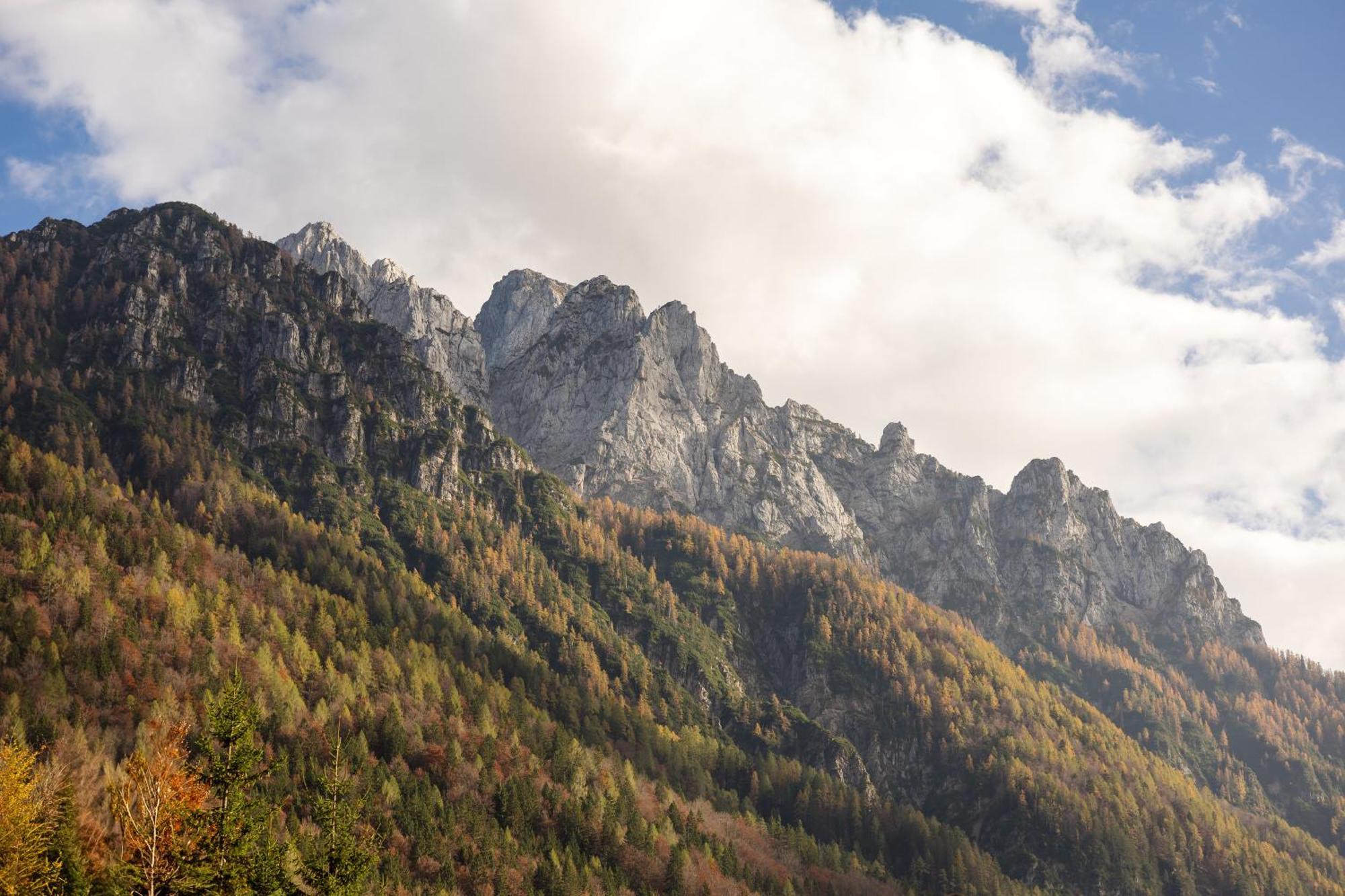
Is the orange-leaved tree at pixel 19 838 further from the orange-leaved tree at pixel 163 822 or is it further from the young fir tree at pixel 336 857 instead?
the young fir tree at pixel 336 857

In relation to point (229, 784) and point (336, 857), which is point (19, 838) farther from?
point (336, 857)

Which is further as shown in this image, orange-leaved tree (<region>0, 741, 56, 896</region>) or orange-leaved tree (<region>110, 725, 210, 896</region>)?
orange-leaved tree (<region>0, 741, 56, 896</region>)

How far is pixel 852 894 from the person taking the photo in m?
195

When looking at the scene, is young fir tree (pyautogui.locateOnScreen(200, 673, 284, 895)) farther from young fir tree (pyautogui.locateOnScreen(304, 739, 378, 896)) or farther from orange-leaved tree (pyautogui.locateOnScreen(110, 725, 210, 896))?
young fir tree (pyautogui.locateOnScreen(304, 739, 378, 896))

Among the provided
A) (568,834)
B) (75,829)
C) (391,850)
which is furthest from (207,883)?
(568,834)

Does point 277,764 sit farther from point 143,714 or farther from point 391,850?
point 143,714

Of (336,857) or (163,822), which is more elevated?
(336,857)

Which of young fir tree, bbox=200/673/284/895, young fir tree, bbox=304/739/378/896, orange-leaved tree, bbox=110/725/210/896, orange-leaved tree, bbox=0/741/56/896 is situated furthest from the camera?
young fir tree, bbox=304/739/378/896

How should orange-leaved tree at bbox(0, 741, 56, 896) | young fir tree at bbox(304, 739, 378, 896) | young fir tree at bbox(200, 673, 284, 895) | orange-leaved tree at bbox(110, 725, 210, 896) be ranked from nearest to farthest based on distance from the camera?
1. orange-leaved tree at bbox(110, 725, 210, 896)
2. orange-leaved tree at bbox(0, 741, 56, 896)
3. young fir tree at bbox(200, 673, 284, 895)
4. young fir tree at bbox(304, 739, 378, 896)

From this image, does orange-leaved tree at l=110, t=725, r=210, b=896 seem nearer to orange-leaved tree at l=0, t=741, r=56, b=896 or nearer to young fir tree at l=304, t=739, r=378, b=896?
orange-leaved tree at l=0, t=741, r=56, b=896

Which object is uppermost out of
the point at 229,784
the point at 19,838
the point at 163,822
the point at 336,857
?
the point at 229,784

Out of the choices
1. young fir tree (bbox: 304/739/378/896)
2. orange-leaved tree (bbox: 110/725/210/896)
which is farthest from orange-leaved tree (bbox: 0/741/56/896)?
young fir tree (bbox: 304/739/378/896)

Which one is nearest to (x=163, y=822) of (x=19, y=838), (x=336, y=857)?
(x=19, y=838)

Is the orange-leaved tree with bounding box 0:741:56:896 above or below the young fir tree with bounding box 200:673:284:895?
below
